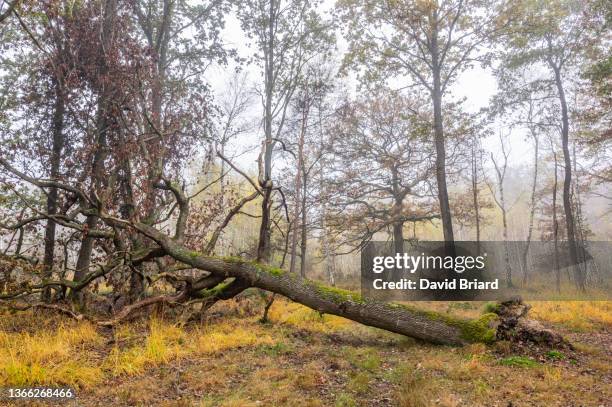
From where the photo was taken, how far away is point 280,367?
5273 millimetres

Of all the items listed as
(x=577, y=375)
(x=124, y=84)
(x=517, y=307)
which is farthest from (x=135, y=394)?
(x=124, y=84)

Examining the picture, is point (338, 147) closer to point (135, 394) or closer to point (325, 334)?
point (325, 334)

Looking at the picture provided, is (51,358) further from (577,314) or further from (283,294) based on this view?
(577,314)

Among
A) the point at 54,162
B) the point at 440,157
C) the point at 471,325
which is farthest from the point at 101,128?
the point at 440,157

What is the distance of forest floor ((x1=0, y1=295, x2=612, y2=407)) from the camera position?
4184 millimetres

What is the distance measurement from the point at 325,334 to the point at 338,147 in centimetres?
1020

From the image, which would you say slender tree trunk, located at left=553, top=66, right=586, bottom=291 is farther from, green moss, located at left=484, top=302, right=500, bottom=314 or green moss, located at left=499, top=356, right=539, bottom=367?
green moss, located at left=499, top=356, right=539, bottom=367

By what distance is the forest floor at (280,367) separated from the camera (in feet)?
13.7

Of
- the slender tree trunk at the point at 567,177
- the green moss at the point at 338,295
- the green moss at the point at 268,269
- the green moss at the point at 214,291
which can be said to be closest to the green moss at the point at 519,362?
the green moss at the point at 338,295

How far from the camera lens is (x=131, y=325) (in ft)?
23.0

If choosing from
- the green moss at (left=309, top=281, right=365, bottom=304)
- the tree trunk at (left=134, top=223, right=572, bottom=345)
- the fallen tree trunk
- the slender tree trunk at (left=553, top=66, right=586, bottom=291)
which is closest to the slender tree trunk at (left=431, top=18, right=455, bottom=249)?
the tree trunk at (left=134, top=223, right=572, bottom=345)

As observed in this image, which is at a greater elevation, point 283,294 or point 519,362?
point 283,294

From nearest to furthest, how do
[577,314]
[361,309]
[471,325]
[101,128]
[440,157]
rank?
[471,325] < [361,309] < [101,128] < [577,314] < [440,157]

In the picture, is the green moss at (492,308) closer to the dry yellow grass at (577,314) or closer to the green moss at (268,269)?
the dry yellow grass at (577,314)
